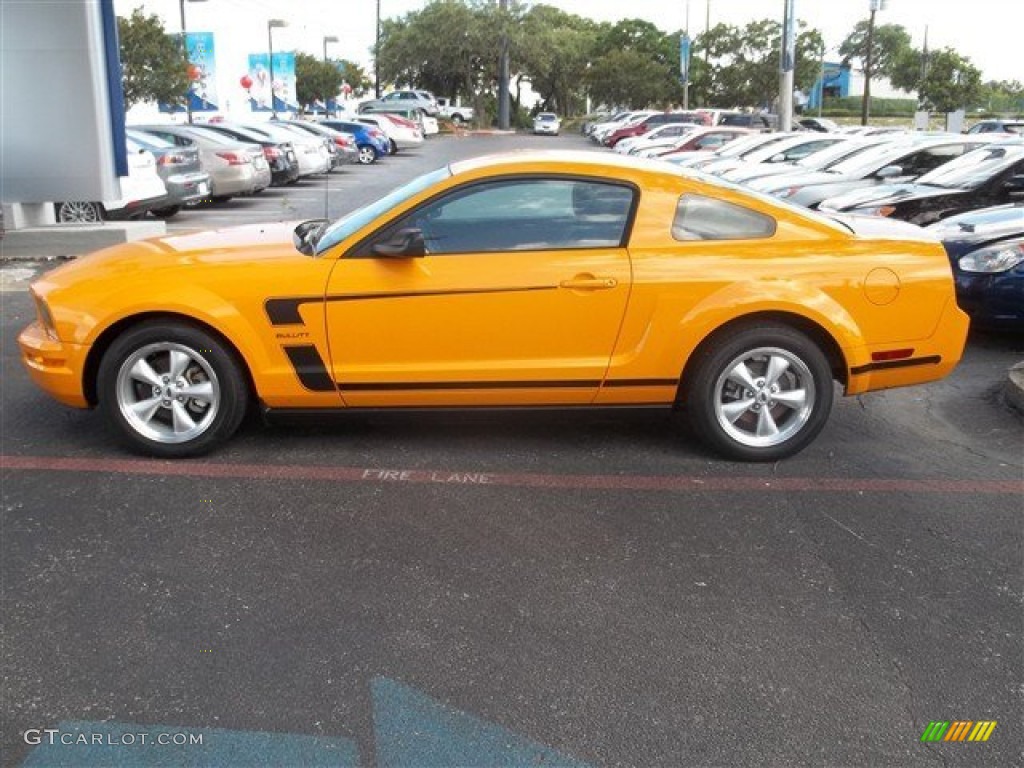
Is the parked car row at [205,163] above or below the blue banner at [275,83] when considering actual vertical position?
below

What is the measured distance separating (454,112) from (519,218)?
69.4 meters

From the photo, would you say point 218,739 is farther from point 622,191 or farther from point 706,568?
point 622,191

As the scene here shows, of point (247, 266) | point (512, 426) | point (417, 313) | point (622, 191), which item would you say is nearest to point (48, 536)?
point (247, 266)

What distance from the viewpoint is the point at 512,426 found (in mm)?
5605

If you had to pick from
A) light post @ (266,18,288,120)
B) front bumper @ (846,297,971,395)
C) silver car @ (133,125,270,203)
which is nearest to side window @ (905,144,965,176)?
front bumper @ (846,297,971,395)

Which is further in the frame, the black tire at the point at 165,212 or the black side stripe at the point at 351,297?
the black tire at the point at 165,212

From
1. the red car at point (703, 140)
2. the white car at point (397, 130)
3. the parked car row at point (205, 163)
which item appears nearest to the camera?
the parked car row at point (205, 163)

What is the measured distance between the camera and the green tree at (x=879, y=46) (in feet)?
293

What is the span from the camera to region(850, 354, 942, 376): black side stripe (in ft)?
16.4

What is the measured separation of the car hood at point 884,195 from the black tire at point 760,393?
597cm

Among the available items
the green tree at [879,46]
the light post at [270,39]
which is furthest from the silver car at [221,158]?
the green tree at [879,46]

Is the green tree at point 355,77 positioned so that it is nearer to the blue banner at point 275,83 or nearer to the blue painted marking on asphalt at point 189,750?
the blue banner at point 275,83

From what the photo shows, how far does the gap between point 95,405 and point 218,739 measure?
9.07 ft

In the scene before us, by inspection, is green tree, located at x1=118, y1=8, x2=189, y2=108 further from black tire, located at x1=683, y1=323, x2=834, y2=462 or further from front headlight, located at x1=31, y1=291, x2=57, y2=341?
black tire, located at x1=683, y1=323, x2=834, y2=462
